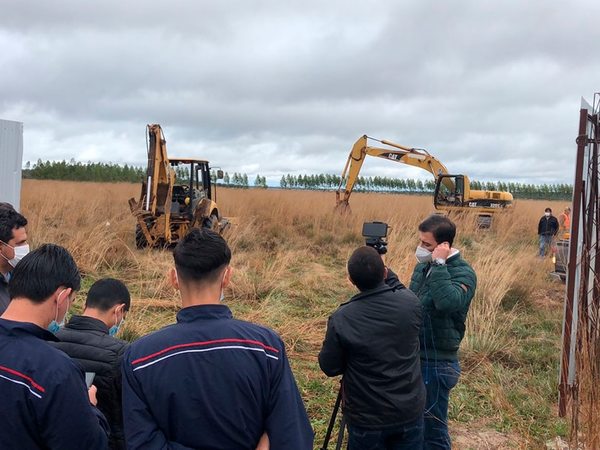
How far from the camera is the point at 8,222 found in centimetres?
306

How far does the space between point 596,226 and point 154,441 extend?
3.42 meters

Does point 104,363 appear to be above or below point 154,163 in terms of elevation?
below

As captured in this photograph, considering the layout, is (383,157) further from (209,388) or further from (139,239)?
(209,388)

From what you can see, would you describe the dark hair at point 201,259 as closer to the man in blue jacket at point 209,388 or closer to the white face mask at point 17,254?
the man in blue jacket at point 209,388

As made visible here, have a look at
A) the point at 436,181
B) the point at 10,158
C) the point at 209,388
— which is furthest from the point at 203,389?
the point at 436,181

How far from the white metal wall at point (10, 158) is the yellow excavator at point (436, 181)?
12.9 meters

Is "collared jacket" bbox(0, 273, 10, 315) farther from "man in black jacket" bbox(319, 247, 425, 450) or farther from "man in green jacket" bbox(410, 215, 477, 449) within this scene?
"man in green jacket" bbox(410, 215, 477, 449)

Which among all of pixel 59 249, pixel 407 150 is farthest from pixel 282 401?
pixel 407 150

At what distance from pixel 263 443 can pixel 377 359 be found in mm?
1085

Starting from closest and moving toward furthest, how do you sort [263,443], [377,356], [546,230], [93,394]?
[263,443] < [93,394] < [377,356] < [546,230]

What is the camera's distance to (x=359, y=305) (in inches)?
105

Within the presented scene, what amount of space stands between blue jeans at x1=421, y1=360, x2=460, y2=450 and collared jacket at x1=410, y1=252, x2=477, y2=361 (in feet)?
0.18

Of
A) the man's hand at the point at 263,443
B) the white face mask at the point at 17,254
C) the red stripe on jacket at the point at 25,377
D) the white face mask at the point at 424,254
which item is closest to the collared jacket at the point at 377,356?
the white face mask at the point at 424,254

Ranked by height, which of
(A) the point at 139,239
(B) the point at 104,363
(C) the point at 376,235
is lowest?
(A) the point at 139,239
